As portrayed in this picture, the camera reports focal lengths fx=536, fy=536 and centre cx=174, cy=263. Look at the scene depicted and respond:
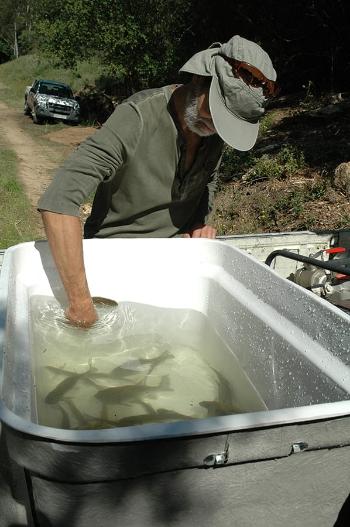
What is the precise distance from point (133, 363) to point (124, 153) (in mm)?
958

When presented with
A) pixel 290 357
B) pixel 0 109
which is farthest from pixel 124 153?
pixel 0 109

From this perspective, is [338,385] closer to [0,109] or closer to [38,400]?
[38,400]

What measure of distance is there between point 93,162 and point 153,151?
0.38 meters

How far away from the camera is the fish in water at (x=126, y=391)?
2184 millimetres

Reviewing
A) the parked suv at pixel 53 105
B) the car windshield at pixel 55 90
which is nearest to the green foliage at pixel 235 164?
the parked suv at pixel 53 105

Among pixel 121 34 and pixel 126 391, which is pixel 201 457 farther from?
pixel 121 34

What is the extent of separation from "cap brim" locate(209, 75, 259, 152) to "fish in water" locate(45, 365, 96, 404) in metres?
1.19

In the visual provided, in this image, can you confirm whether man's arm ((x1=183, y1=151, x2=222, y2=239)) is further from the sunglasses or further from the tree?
the tree

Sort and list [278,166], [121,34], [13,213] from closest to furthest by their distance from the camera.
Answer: [278,166]
[13,213]
[121,34]

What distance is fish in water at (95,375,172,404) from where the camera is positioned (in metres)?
2.18

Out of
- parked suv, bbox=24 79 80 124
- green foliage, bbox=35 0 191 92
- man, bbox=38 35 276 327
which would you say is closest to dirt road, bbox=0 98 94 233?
parked suv, bbox=24 79 80 124

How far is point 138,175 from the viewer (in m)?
2.52

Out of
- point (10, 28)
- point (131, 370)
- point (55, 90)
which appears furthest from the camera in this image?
point (10, 28)

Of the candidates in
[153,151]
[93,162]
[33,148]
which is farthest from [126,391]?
[33,148]
